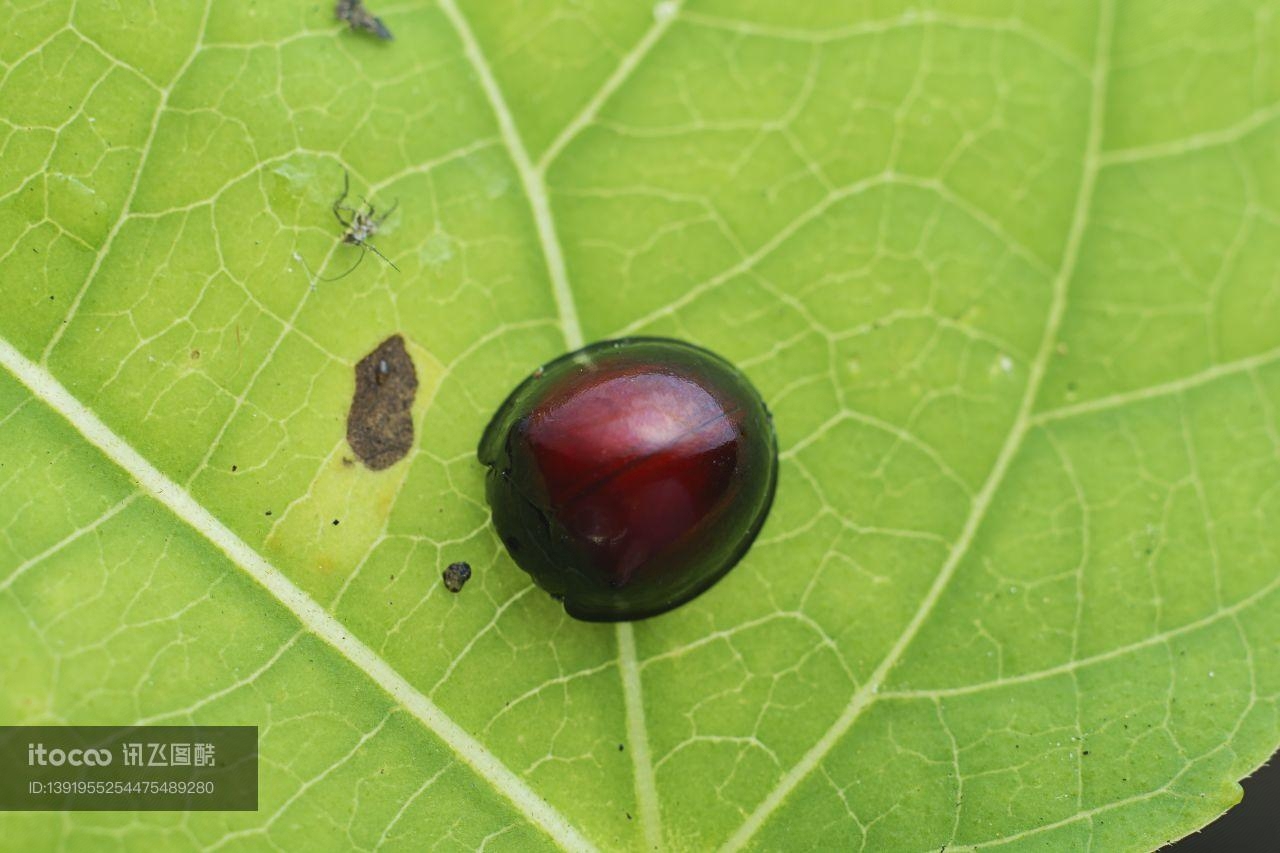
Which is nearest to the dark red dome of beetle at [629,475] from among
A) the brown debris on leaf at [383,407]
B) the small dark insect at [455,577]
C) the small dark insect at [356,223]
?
the small dark insect at [455,577]

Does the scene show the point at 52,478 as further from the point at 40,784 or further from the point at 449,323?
the point at 449,323

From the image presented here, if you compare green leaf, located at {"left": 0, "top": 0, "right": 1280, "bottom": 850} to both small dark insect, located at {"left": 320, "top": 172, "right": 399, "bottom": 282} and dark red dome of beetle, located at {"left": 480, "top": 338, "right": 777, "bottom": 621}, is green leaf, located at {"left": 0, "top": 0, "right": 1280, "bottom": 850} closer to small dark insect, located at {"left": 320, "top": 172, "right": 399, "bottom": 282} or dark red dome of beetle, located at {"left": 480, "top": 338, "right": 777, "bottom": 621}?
small dark insect, located at {"left": 320, "top": 172, "right": 399, "bottom": 282}

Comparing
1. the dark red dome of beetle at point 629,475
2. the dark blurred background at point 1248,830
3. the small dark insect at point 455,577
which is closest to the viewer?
the dark red dome of beetle at point 629,475

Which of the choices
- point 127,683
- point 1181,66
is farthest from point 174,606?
point 1181,66

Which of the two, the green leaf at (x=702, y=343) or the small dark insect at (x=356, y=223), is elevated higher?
the small dark insect at (x=356, y=223)

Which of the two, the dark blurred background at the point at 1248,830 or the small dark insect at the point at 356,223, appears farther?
the dark blurred background at the point at 1248,830

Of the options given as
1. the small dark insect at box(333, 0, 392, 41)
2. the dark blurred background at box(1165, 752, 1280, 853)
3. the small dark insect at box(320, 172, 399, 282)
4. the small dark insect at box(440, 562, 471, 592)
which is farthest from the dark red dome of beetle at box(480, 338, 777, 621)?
the dark blurred background at box(1165, 752, 1280, 853)

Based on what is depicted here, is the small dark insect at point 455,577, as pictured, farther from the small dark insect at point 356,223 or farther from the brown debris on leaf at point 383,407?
the small dark insect at point 356,223
